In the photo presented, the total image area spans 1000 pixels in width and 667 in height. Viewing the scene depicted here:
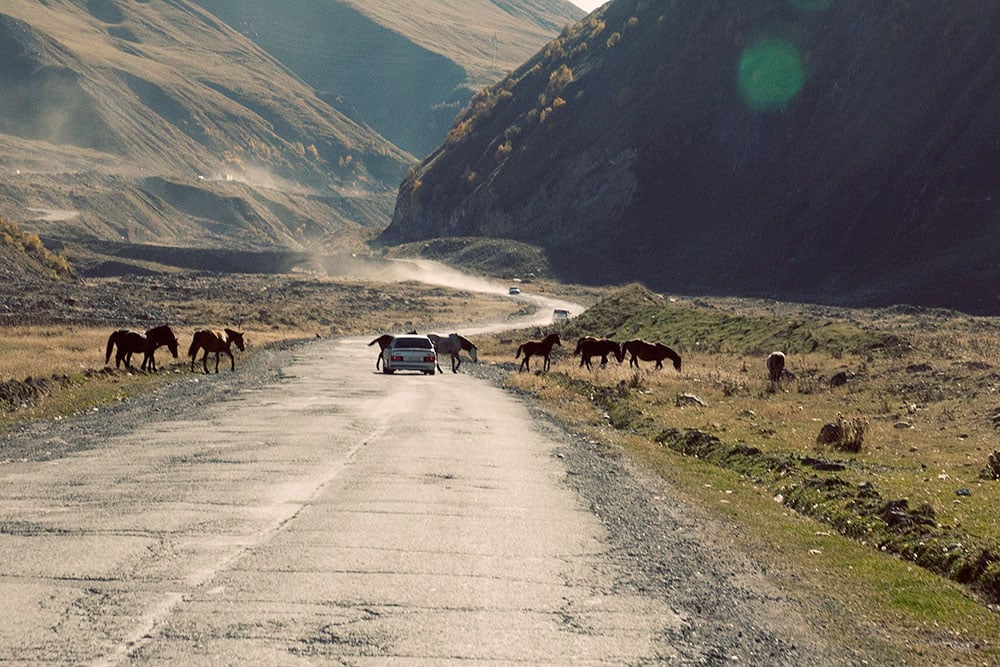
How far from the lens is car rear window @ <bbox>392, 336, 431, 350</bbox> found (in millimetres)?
47594

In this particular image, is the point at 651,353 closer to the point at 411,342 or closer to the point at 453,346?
the point at 411,342

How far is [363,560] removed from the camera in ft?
38.3

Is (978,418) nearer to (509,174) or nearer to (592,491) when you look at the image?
(592,491)

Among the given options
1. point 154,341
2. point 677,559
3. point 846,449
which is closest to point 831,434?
point 846,449

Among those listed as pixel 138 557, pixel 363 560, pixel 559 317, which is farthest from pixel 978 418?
pixel 559 317

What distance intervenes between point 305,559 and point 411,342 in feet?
119

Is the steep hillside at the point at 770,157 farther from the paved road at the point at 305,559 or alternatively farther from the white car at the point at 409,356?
the paved road at the point at 305,559

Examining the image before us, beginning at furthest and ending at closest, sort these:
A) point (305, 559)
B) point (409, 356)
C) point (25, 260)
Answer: point (25, 260), point (409, 356), point (305, 559)

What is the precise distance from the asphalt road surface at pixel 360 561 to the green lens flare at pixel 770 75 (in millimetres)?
140711

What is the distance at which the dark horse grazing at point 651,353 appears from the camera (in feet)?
155

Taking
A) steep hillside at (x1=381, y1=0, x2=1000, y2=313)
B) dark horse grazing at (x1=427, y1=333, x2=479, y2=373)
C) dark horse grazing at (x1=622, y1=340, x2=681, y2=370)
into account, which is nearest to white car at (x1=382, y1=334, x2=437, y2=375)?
dark horse grazing at (x1=427, y1=333, x2=479, y2=373)

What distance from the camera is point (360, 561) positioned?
38.1 ft

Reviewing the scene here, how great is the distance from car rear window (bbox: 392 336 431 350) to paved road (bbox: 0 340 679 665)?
981 inches

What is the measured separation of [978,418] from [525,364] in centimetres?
2962
